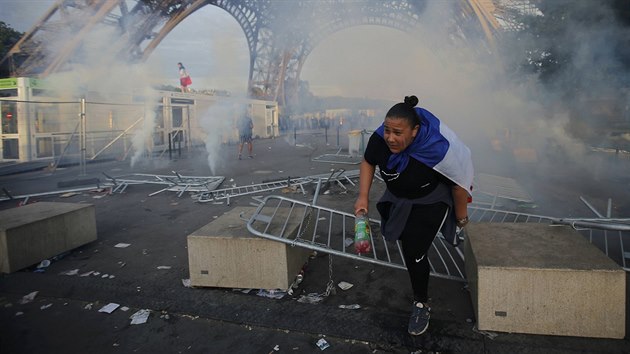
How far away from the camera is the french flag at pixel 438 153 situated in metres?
2.01

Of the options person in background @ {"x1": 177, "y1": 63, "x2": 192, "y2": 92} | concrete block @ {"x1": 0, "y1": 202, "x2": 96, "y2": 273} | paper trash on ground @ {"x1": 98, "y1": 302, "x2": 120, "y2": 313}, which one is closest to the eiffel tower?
person in background @ {"x1": 177, "y1": 63, "x2": 192, "y2": 92}

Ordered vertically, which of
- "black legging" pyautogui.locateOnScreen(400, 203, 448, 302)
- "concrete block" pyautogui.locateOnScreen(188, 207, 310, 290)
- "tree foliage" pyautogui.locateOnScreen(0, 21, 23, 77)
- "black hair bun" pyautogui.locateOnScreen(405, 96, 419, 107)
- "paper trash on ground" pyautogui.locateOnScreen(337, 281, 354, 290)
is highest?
"tree foliage" pyautogui.locateOnScreen(0, 21, 23, 77)

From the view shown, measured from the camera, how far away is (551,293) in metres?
2.06

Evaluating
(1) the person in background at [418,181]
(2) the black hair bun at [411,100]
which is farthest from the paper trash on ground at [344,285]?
(2) the black hair bun at [411,100]

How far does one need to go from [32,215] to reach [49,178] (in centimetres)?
653

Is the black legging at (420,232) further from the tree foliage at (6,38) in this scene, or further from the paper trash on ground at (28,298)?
the tree foliage at (6,38)

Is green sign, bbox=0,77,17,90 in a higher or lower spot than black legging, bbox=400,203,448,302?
higher

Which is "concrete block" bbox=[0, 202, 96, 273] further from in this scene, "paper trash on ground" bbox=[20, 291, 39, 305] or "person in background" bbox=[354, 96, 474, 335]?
"person in background" bbox=[354, 96, 474, 335]

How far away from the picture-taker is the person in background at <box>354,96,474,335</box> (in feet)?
6.61

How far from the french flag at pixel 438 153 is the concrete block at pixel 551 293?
54cm

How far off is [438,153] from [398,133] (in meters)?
0.24

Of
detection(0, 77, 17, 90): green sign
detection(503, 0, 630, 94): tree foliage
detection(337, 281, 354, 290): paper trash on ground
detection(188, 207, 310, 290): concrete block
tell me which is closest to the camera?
detection(188, 207, 310, 290): concrete block

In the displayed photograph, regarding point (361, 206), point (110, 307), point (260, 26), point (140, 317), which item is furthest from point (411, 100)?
point (260, 26)

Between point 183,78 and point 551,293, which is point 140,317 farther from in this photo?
point 183,78
